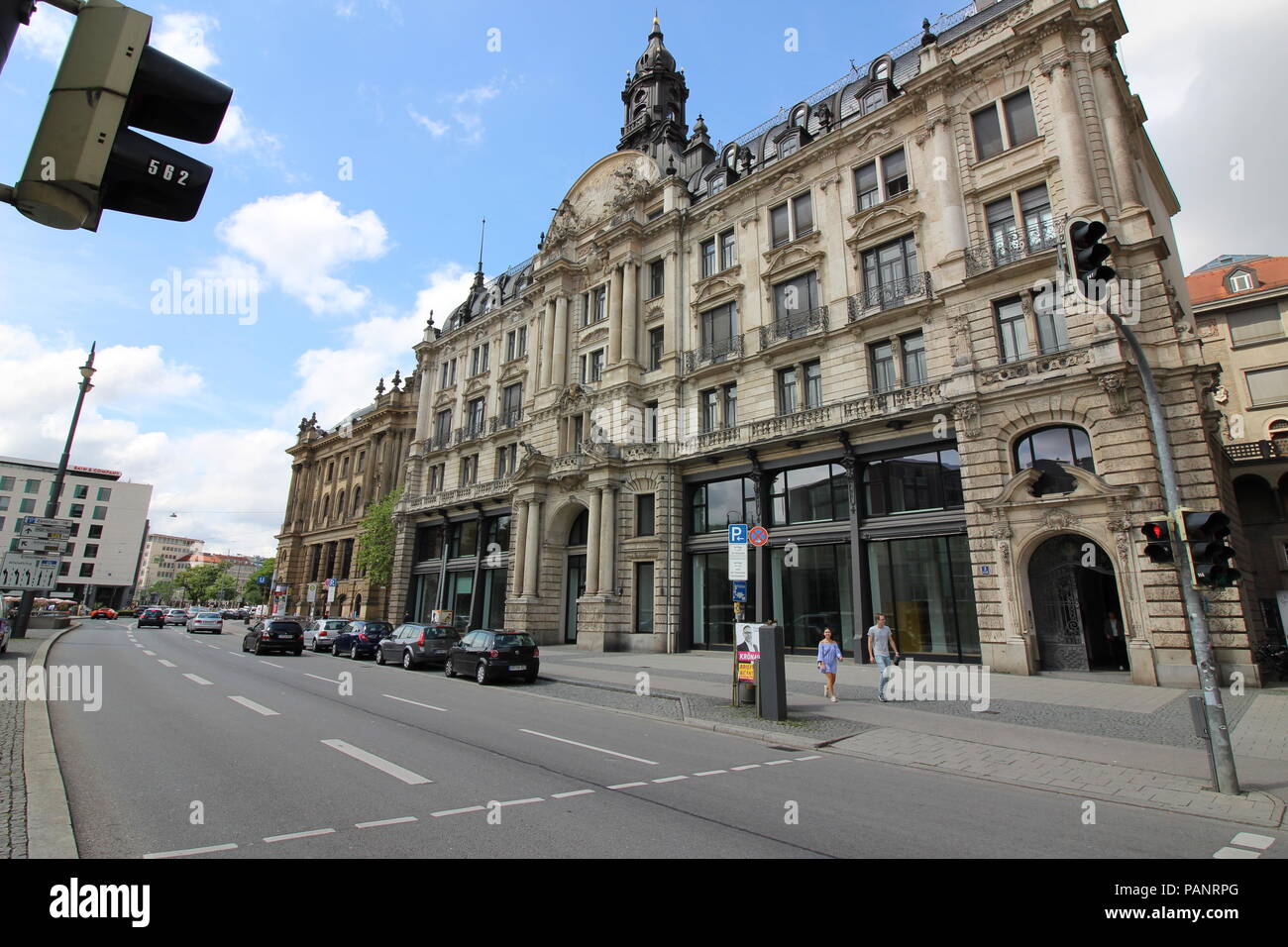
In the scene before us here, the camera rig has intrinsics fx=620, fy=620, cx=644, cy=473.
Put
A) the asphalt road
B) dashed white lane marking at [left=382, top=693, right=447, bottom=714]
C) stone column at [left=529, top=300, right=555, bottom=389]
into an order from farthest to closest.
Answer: stone column at [left=529, top=300, right=555, bottom=389] → dashed white lane marking at [left=382, top=693, right=447, bottom=714] → the asphalt road

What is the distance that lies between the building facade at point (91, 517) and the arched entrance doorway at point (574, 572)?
91149 mm

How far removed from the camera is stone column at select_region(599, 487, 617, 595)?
95.2 ft

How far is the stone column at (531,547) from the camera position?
105 feet

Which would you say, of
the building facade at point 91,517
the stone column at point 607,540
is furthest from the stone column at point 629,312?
the building facade at point 91,517

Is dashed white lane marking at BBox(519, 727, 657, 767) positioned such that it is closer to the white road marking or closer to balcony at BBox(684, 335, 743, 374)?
the white road marking

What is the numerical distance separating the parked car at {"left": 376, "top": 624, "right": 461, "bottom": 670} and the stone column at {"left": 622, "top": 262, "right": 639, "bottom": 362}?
633 inches

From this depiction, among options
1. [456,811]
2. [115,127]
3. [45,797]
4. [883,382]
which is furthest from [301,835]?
[883,382]

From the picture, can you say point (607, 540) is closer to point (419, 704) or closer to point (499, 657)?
point (499, 657)

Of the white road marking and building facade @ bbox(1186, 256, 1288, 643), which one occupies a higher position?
building facade @ bbox(1186, 256, 1288, 643)

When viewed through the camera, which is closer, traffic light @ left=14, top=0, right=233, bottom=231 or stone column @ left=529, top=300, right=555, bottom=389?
traffic light @ left=14, top=0, right=233, bottom=231

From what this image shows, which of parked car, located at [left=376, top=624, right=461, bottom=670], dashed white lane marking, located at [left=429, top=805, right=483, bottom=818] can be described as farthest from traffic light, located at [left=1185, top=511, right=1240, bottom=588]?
parked car, located at [left=376, top=624, right=461, bottom=670]

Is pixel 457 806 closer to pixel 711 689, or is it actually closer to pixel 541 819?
pixel 541 819

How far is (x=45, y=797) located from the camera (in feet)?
19.4
